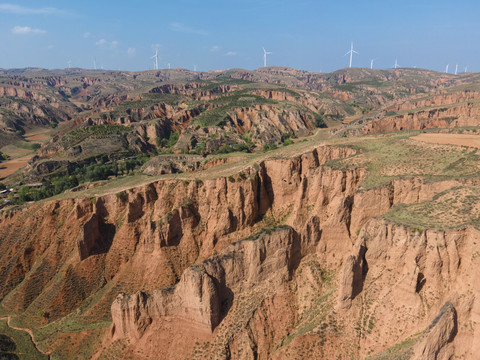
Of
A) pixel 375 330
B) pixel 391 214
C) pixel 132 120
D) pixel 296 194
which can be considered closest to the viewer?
pixel 375 330

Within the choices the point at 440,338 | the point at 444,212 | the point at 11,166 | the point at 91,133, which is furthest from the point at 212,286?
the point at 11,166

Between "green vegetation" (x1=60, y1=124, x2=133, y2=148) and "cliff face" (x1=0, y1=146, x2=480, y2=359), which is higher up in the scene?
"green vegetation" (x1=60, y1=124, x2=133, y2=148)

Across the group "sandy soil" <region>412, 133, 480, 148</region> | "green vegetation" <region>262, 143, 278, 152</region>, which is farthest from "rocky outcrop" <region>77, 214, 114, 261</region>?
"green vegetation" <region>262, 143, 278, 152</region>

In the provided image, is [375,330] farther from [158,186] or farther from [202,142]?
[202,142]

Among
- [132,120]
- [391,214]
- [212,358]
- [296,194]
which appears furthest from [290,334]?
[132,120]

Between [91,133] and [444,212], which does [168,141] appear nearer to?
[91,133]

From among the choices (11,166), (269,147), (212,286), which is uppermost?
(269,147)

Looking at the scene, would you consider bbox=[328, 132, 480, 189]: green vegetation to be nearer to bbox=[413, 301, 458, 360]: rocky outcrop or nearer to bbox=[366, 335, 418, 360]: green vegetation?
bbox=[413, 301, 458, 360]: rocky outcrop

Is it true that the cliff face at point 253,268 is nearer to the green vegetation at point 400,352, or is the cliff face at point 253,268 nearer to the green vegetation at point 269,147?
the green vegetation at point 400,352
